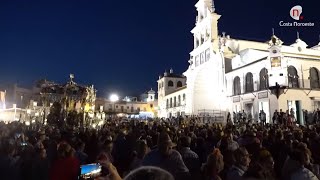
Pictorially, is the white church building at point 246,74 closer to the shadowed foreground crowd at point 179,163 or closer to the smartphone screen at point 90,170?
the shadowed foreground crowd at point 179,163

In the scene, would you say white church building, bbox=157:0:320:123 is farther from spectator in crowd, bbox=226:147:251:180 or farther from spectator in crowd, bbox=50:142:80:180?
spectator in crowd, bbox=50:142:80:180

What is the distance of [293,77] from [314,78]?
3.31 metres

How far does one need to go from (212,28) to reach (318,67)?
50.2 ft

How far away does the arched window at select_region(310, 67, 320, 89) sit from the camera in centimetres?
3247

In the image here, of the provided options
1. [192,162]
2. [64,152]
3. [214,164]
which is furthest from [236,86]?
[214,164]

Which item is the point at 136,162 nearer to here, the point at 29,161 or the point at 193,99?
the point at 29,161

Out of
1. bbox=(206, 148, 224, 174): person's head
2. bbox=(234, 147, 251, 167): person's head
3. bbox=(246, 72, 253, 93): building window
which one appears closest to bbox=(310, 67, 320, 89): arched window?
bbox=(246, 72, 253, 93): building window

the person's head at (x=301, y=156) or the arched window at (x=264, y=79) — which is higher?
the arched window at (x=264, y=79)

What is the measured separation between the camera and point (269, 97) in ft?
100

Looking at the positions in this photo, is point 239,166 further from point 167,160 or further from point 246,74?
point 246,74

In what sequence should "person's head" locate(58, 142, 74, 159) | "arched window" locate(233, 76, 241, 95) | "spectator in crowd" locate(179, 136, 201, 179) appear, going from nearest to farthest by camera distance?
"person's head" locate(58, 142, 74, 159)
"spectator in crowd" locate(179, 136, 201, 179)
"arched window" locate(233, 76, 241, 95)

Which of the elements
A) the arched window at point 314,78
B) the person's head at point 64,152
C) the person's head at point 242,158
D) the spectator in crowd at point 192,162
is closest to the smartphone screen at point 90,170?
the person's head at point 64,152

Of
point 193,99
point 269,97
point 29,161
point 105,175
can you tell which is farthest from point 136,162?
point 193,99

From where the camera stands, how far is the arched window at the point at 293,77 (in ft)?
103
